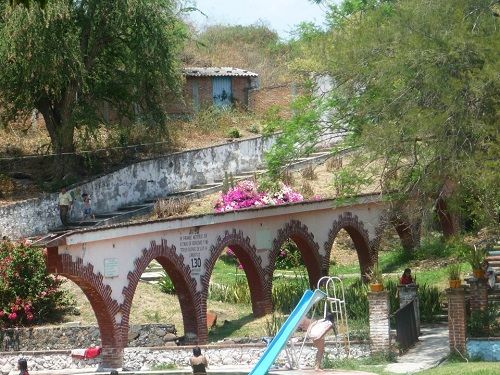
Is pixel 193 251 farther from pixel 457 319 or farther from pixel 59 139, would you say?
pixel 59 139

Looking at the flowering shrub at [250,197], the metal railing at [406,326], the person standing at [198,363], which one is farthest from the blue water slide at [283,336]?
the flowering shrub at [250,197]

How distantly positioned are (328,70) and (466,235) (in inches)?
568

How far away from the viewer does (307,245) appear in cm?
3516

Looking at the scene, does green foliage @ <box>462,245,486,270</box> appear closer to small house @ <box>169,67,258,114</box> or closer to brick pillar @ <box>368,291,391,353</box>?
brick pillar @ <box>368,291,391,353</box>

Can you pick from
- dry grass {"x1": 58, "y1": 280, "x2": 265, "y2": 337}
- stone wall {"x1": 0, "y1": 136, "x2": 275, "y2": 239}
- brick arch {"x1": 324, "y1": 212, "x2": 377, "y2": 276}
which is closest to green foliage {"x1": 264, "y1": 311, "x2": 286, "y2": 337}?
dry grass {"x1": 58, "y1": 280, "x2": 265, "y2": 337}

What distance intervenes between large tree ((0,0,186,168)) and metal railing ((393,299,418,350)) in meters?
16.8

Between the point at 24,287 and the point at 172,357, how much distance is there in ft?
23.1

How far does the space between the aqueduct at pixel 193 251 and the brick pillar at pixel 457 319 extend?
6200 millimetres

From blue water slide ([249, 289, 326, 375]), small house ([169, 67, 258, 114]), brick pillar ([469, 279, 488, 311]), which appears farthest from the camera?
small house ([169, 67, 258, 114])

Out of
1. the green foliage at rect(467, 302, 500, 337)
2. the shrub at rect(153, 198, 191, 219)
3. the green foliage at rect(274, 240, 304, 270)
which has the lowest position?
the green foliage at rect(467, 302, 500, 337)

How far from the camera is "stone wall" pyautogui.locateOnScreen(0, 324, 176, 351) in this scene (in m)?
28.7

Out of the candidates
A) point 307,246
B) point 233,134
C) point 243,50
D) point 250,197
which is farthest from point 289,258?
point 243,50

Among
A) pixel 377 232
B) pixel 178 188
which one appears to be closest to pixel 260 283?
pixel 377 232

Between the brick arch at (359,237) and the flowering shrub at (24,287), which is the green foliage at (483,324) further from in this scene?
the brick arch at (359,237)
